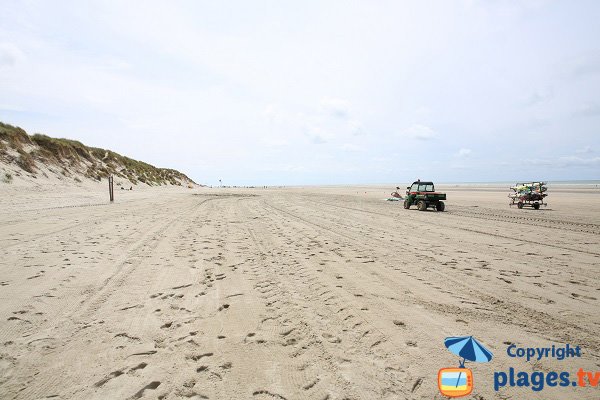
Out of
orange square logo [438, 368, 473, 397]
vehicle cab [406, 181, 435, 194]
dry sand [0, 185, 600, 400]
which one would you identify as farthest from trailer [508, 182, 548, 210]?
orange square logo [438, 368, 473, 397]

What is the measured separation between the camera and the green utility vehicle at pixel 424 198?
1894 centimetres

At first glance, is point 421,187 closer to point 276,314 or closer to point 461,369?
point 276,314

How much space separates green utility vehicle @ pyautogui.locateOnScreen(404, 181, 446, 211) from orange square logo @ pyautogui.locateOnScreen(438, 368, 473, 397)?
17.3 metres

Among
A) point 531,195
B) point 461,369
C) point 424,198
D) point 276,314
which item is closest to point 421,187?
point 424,198

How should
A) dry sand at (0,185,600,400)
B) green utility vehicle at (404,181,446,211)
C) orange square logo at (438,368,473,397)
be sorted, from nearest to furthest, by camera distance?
1. orange square logo at (438,368,473,397)
2. dry sand at (0,185,600,400)
3. green utility vehicle at (404,181,446,211)

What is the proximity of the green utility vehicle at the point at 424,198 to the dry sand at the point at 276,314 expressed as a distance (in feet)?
33.8

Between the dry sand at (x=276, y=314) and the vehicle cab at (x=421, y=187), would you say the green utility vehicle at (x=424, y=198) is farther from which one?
the dry sand at (x=276, y=314)

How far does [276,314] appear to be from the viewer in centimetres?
416

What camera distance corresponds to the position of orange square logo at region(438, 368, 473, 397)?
266cm

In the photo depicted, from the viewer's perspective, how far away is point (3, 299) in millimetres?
4508

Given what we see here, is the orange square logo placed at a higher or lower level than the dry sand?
lower

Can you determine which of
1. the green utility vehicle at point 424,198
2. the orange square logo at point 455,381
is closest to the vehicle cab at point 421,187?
the green utility vehicle at point 424,198

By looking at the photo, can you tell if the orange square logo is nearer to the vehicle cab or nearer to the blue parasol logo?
the blue parasol logo

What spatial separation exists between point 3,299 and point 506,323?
24.1 ft
